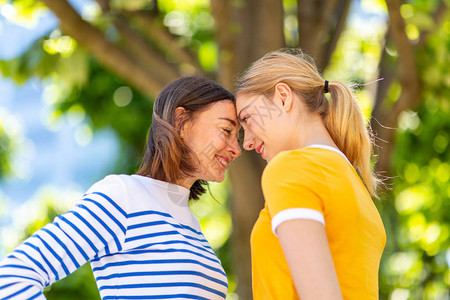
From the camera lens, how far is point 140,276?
2039mm

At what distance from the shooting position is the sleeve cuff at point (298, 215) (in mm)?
1546

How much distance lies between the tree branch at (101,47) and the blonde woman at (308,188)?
1942 millimetres

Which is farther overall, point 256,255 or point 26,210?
point 26,210

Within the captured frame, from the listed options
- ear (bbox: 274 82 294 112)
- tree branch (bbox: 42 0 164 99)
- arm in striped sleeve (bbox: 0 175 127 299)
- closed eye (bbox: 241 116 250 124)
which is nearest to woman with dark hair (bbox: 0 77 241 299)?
arm in striped sleeve (bbox: 0 175 127 299)

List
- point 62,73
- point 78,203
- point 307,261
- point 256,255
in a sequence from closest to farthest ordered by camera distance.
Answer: point 307,261
point 256,255
point 78,203
point 62,73

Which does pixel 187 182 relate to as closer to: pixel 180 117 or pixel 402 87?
pixel 180 117

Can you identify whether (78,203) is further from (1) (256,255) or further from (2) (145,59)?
(2) (145,59)

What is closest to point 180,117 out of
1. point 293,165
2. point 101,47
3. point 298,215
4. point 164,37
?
point 293,165

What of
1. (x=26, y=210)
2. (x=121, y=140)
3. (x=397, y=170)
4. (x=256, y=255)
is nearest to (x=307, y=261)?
(x=256, y=255)

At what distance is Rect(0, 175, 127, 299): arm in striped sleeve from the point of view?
176 centimetres

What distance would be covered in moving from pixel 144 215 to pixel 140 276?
0.66 ft

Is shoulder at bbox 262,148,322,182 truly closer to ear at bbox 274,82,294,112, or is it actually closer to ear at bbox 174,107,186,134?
ear at bbox 274,82,294,112

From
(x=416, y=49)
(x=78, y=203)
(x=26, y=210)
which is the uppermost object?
(x=78, y=203)

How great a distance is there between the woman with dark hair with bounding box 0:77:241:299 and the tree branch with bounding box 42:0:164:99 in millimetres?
1551
